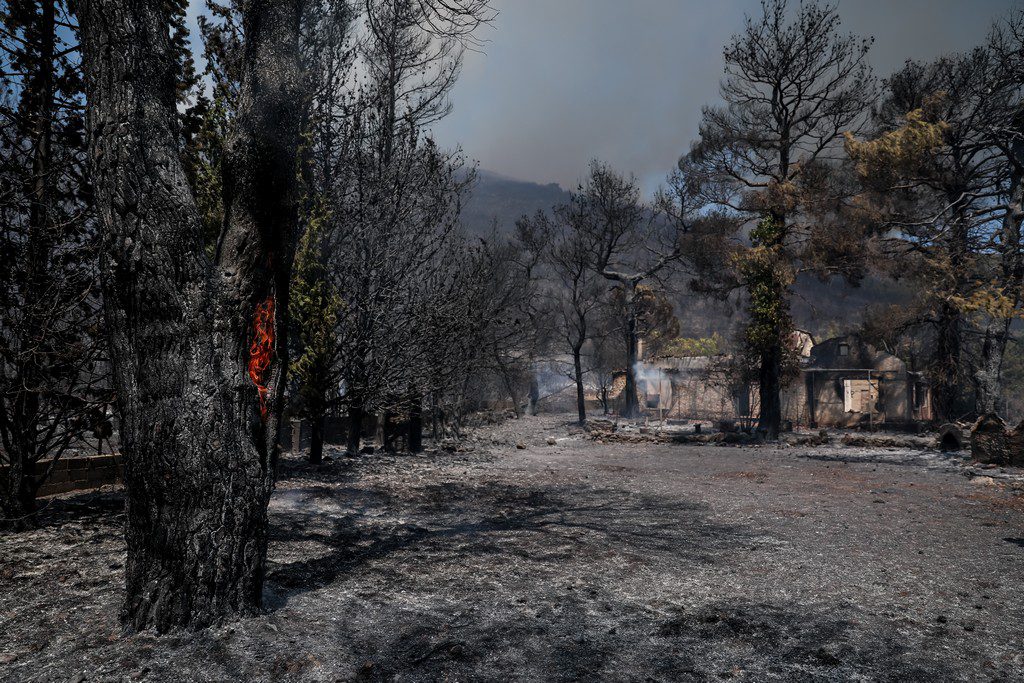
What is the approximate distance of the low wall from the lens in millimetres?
8000

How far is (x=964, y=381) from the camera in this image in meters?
25.7

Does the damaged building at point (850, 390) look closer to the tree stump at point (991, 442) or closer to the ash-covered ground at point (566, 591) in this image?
the tree stump at point (991, 442)

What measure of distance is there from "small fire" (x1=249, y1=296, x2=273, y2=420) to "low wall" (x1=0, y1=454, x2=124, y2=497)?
16.4ft

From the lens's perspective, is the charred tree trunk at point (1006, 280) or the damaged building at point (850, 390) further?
the damaged building at point (850, 390)

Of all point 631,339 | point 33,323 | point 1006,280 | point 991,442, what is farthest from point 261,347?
point 631,339

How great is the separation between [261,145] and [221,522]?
254 centimetres

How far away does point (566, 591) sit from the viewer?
502 centimetres

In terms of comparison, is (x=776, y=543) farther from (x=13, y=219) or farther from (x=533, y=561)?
(x=13, y=219)

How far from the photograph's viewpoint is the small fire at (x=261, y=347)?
434cm

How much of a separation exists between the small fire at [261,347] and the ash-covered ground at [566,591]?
4.82ft

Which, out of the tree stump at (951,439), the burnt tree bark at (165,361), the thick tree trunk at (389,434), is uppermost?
the burnt tree bark at (165,361)

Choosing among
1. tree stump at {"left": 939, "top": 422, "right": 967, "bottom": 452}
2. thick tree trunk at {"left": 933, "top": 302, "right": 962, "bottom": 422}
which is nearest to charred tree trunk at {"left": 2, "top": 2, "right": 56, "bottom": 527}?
tree stump at {"left": 939, "top": 422, "right": 967, "bottom": 452}

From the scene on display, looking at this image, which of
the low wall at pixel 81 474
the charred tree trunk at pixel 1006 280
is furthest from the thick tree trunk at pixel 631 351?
the low wall at pixel 81 474

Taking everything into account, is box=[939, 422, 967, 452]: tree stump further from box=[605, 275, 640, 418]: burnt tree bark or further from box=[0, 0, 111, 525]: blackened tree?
box=[0, 0, 111, 525]: blackened tree
